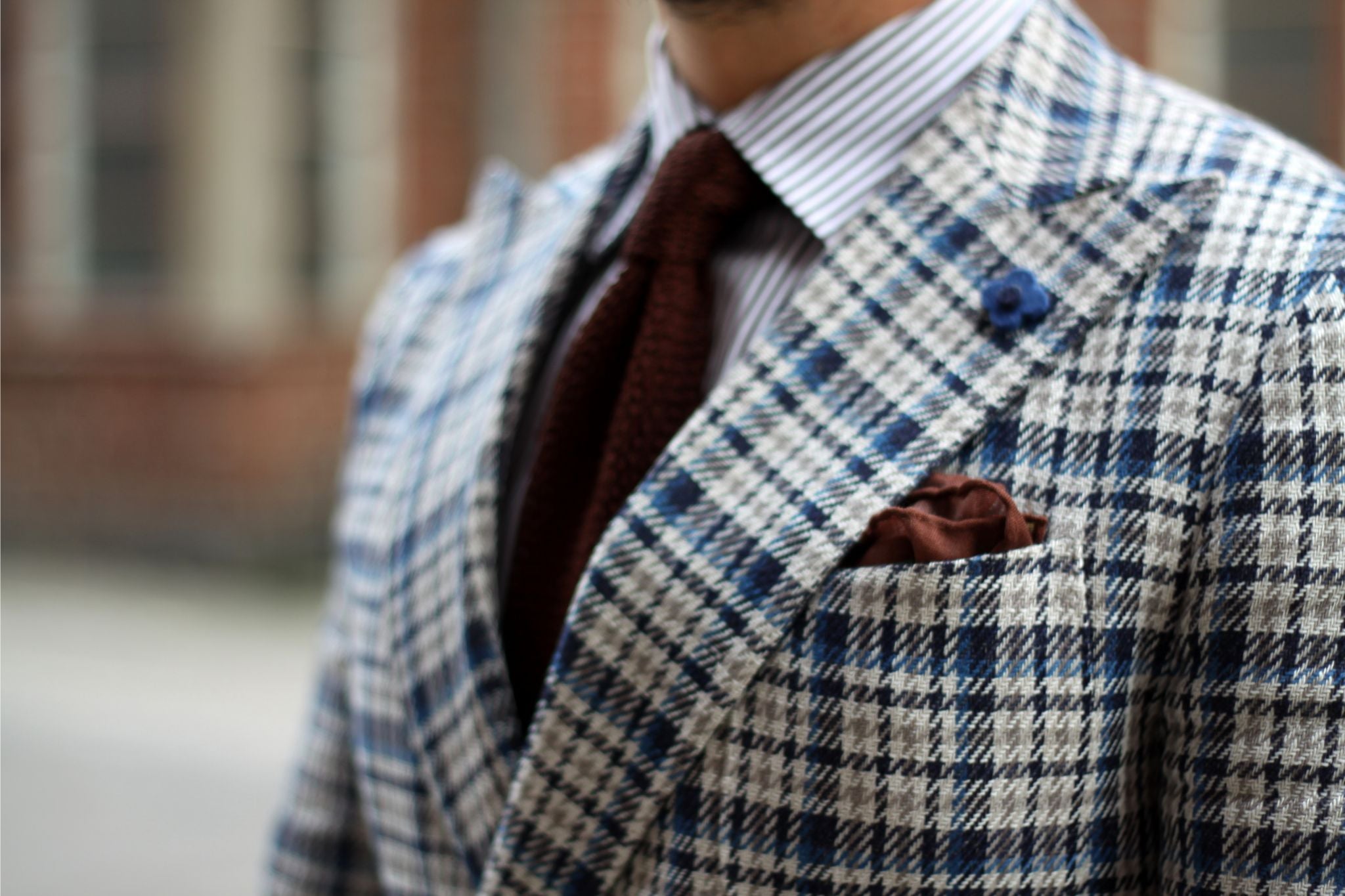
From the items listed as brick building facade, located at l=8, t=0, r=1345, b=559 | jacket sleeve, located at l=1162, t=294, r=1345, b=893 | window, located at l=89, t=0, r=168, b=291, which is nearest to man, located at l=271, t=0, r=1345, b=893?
jacket sleeve, located at l=1162, t=294, r=1345, b=893

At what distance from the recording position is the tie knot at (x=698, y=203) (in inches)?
43.2

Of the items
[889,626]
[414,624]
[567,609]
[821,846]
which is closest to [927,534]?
[889,626]

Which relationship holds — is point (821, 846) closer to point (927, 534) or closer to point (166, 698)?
point (927, 534)

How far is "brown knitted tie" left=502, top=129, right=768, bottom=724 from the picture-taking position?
107cm

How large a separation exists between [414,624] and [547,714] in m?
0.21

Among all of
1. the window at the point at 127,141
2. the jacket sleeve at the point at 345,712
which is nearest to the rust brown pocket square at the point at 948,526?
→ the jacket sleeve at the point at 345,712

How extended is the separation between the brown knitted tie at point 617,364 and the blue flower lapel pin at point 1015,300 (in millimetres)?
235

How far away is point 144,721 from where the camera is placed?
4.91 m

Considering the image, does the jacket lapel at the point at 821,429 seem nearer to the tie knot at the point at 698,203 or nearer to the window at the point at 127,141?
the tie knot at the point at 698,203

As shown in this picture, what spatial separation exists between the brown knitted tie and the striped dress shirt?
0.02 metres

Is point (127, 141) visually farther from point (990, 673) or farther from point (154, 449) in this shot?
point (990, 673)

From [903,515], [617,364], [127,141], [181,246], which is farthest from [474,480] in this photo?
[127,141]

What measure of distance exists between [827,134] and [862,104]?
1.4 inches

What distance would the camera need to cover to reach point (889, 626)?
0.88m
